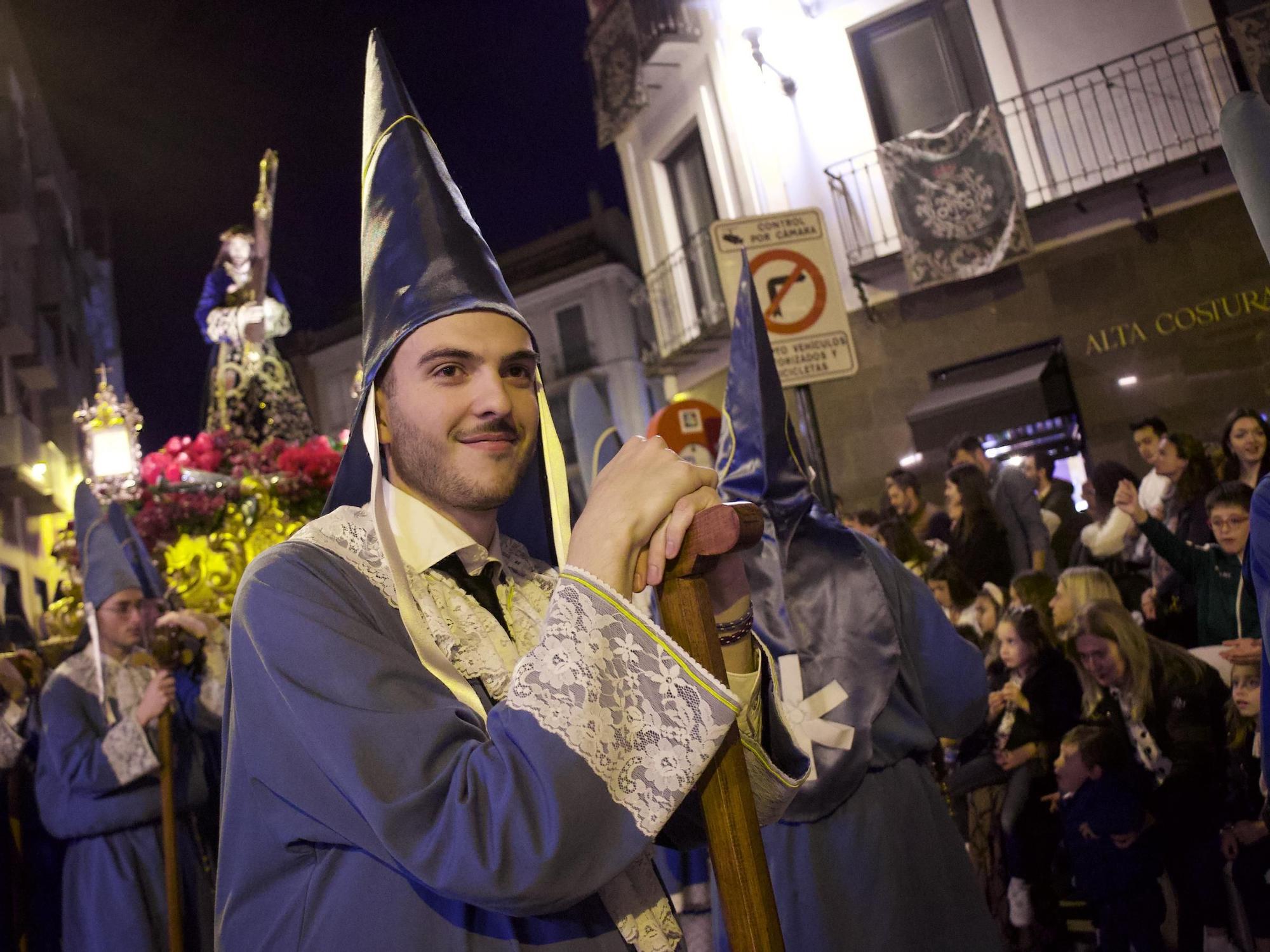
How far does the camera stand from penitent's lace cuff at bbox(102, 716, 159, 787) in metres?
4.22

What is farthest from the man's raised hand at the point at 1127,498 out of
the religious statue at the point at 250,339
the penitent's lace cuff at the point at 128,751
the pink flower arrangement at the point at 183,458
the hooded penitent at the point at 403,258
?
the religious statue at the point at 250,339

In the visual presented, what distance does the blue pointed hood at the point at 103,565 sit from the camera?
4.55m

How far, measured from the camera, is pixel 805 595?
314 centimetres

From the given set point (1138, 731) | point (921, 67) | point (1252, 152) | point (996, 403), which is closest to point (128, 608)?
point (1138, 731)

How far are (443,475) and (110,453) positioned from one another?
537 centimetres

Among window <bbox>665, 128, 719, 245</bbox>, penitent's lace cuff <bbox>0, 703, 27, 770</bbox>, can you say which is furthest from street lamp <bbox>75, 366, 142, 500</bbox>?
window <bbox>665, 128, 719, 245</bbox>

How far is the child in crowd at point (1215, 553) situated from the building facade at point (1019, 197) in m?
4.85

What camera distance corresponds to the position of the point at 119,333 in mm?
26391

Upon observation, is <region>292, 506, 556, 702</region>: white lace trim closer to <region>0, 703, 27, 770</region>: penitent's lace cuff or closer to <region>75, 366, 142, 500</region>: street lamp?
<region>0, 703, 27, 770</region>: penitent's lace cuff

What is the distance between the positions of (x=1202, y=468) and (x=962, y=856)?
125 inches

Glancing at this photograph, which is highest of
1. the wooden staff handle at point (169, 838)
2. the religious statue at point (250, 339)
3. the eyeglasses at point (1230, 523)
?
the religious statue at point (250, 339)

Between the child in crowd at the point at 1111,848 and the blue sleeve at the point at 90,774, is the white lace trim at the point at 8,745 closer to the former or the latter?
the blue sleeve at the point at 90,774

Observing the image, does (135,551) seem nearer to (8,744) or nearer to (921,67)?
(8,744)

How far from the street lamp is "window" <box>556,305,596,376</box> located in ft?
62.2
